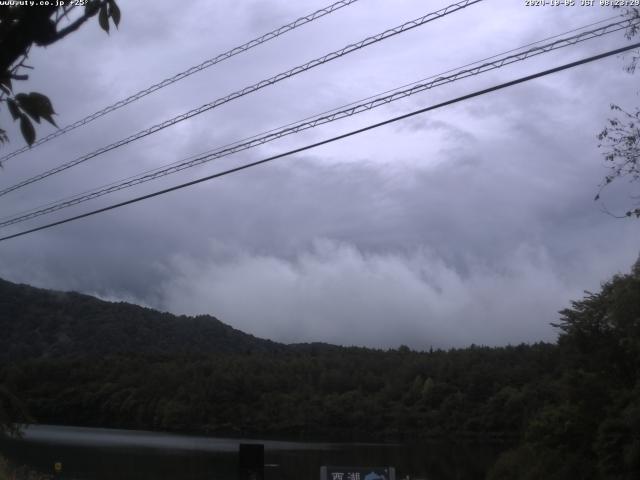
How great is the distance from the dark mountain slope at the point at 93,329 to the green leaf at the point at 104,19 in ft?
190

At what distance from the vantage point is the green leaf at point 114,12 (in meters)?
3.93

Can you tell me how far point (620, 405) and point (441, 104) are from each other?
62.8 ft

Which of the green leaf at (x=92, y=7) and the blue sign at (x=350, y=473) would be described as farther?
the blue sign at (x=350, y=473)

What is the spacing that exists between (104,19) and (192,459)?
4975cm

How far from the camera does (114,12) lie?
3.94 metres

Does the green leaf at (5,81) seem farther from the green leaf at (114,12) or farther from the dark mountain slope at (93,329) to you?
the dark mountain slope at (93,329)

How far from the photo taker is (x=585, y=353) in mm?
30594

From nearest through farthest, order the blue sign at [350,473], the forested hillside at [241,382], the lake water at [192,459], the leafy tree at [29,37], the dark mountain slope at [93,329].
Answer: the leafy tree at [29,37]
the blue sign at [350,473]
the lake water at [192,459]
the dark mountain slope at [93,329]
the forested hillside at [241,382]

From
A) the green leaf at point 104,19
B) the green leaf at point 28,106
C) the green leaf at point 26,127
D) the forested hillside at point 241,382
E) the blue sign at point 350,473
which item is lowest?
the blue sign at point 350,473

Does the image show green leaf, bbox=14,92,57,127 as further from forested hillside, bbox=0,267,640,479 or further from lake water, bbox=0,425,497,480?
forested hillside, bbox=0,267,640,479

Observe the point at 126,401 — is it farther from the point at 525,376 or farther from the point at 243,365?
the point at 525,376

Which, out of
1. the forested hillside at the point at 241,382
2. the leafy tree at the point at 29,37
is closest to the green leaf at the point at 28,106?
the leafy tree at the point at 29,37

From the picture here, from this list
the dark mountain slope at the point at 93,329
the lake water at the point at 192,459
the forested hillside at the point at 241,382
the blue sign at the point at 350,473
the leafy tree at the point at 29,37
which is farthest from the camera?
the forested hillside at the point at 241,382

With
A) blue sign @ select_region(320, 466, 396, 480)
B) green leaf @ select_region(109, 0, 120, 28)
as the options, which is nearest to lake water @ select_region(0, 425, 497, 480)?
blue sign @ select_region(320, 466, 396, 480)
